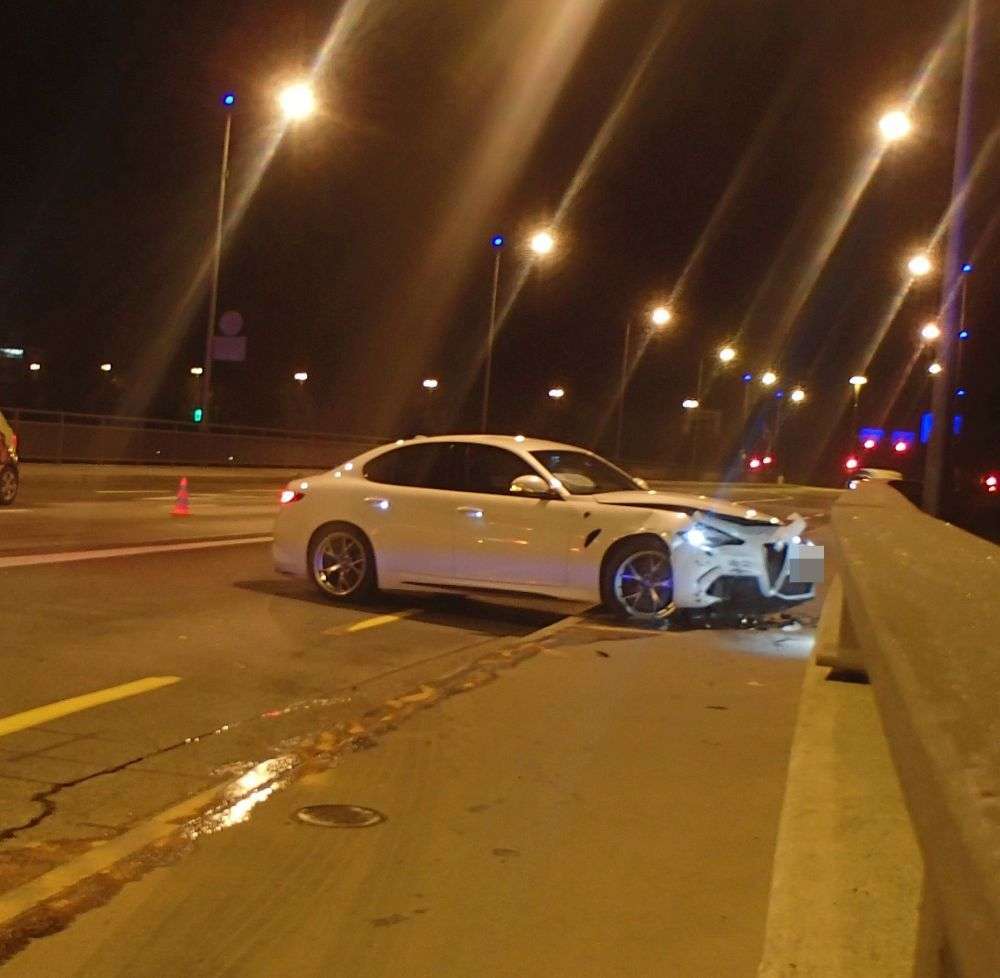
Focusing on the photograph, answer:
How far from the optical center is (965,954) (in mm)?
2035

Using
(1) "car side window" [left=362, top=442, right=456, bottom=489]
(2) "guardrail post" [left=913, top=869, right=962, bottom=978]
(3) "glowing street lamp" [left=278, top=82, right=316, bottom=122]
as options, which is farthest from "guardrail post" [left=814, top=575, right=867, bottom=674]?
(3) "glowing street lamp" [left=278, top=82, right=316, bottom=122]

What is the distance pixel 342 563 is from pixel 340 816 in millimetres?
6743

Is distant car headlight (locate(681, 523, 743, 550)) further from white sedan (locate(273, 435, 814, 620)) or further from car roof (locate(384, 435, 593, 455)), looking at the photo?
car roof (locate(384, 435, 593, 455))

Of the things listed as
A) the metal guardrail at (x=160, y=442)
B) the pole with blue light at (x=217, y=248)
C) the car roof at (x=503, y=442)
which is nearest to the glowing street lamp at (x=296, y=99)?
the pole with blue light at (x=217, y=248)

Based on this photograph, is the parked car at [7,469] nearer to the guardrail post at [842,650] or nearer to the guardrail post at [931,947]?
the guardrail post at [842,650]

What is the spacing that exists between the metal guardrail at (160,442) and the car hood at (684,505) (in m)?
28.3

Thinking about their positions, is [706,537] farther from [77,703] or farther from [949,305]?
[77,703]

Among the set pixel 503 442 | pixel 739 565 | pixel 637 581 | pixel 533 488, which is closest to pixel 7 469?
pixel 503 442

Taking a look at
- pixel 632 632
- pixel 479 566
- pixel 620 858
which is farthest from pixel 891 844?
pixel 479 566

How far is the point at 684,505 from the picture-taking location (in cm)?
1159

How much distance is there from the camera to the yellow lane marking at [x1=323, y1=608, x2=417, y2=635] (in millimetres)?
11146

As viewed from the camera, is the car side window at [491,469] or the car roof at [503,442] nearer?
the car side window at [491,469]

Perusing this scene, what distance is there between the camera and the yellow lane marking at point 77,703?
7.47 m

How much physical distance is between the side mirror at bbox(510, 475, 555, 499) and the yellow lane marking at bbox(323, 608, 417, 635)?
4.90 ft
